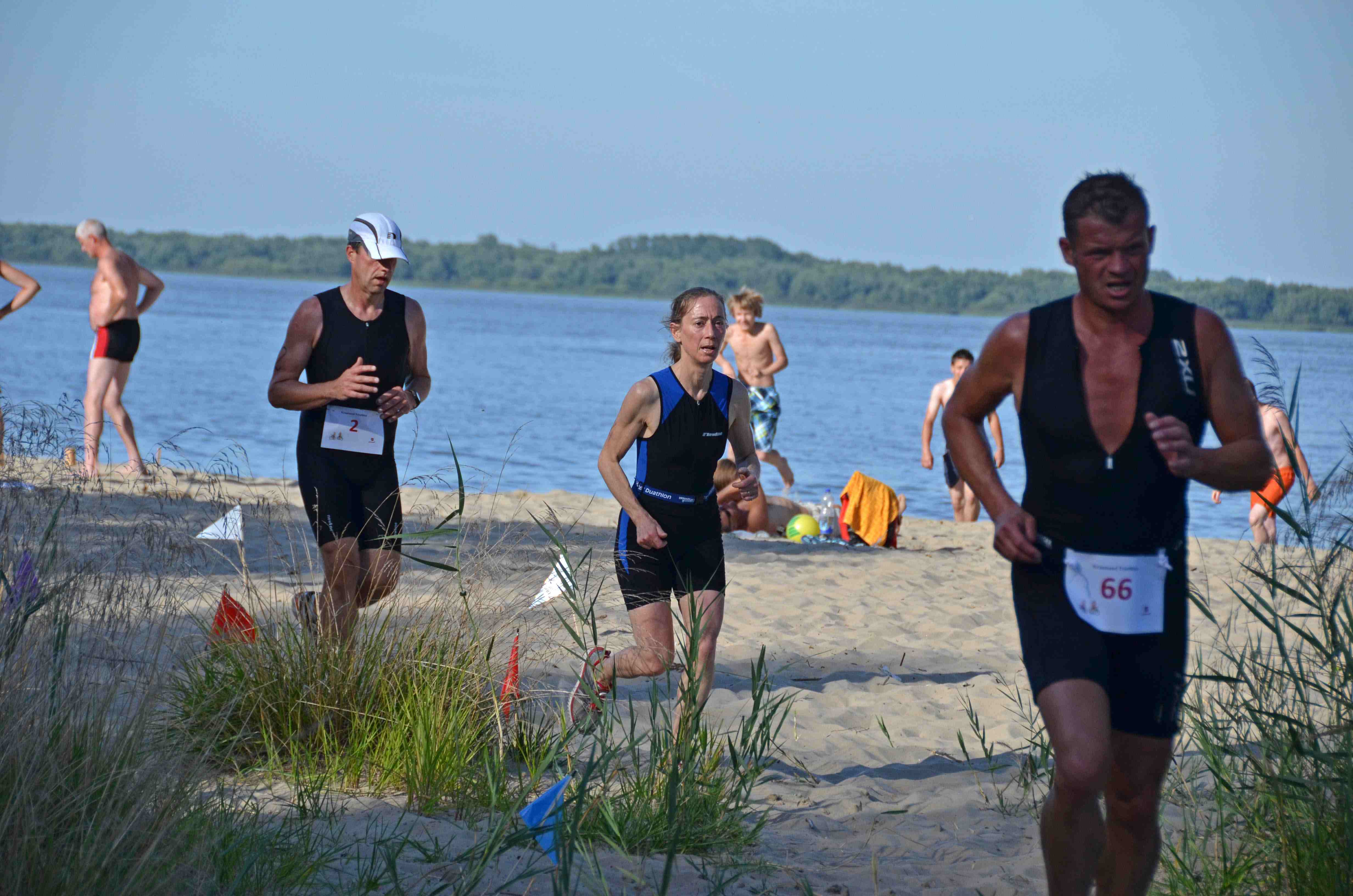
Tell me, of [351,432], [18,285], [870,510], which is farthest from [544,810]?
[18,285]

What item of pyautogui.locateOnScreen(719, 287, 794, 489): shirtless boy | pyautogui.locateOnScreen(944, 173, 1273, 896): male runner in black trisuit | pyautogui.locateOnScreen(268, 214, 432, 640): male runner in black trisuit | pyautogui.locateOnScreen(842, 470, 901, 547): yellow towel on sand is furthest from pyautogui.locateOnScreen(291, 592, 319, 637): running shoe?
pyautogui.locateOnScreen(719, 287, 794, 489): shirtless boy

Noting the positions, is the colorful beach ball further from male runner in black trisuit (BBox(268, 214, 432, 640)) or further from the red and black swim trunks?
male runner in black trisuit (BBox(268, 214, 432, 640))

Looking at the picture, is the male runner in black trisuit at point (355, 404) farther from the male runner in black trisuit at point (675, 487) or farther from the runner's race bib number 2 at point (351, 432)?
the male runner in black trisuit at point (675, 487)

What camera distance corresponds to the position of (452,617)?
4215 millimetres

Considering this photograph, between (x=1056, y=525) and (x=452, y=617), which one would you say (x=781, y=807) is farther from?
(x=1056, y=525)

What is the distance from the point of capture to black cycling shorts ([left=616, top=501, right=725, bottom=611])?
15.5 ft

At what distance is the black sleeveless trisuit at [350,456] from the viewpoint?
4.88 metres

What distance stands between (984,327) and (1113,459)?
128496 millimetres

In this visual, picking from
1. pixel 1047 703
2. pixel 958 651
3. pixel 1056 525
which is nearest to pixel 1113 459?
pixel 1056 525

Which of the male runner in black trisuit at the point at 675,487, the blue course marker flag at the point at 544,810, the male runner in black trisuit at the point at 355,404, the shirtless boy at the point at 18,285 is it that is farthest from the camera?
the shirtless boy at the point at 18,285

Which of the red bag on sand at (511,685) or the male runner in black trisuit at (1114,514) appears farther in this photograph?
the red bag on sand at (511,685)

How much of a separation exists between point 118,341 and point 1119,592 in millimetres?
10553

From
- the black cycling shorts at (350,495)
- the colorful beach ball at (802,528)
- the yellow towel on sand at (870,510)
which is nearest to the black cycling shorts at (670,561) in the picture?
the black cycling shorts at (350,495)

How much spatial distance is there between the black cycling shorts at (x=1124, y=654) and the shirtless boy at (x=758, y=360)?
998 centimetres
